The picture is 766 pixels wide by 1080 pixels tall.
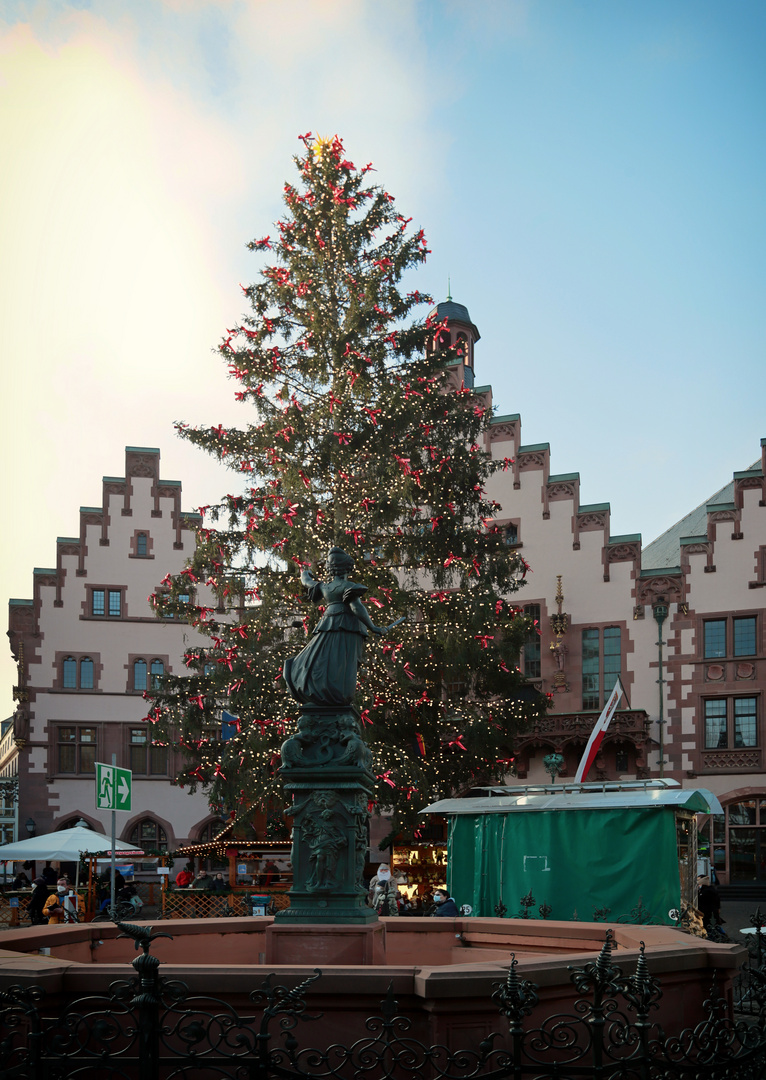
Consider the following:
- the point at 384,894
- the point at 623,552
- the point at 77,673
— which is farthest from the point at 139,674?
the point at 384,894

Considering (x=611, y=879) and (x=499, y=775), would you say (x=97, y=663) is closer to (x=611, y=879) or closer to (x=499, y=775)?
Answer: (x=499, y=775)

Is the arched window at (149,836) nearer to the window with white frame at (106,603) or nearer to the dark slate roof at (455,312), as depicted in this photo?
the window with white frame at (106,603)

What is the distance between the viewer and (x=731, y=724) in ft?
111

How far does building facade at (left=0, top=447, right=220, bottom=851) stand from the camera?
126 ft

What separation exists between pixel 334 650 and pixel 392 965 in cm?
318

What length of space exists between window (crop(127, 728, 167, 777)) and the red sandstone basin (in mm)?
29026

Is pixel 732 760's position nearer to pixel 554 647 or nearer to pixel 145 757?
pixel 554 647

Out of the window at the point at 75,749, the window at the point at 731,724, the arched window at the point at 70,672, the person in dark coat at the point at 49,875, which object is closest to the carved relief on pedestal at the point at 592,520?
the window at the point at 731,724

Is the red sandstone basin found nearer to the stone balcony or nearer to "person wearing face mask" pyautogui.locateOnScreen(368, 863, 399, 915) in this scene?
"person wearing face mask" pyautogui.locateOnScreen(368, 863, 399, 915)

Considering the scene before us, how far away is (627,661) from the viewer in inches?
1407

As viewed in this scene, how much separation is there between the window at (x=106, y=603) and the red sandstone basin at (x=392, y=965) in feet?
98.0

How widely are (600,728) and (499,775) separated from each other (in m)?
3.57

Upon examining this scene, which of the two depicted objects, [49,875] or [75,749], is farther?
[75,749]

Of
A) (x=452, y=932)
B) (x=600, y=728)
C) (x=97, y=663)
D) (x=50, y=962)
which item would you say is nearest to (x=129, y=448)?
(x=97, y=663)
